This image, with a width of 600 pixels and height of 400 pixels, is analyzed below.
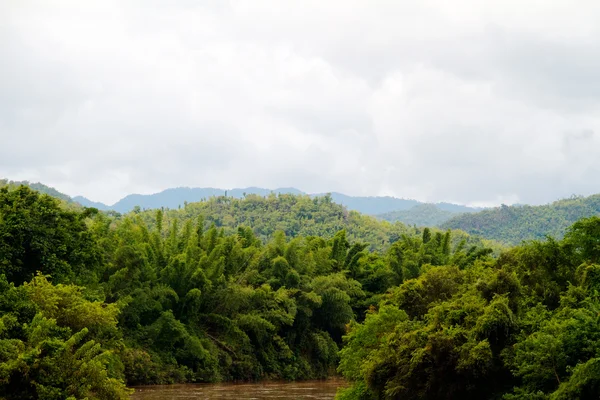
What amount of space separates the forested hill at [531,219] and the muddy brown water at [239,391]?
8778 cm

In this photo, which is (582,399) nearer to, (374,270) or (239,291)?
(239,291)

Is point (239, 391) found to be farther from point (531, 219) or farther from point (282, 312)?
point (531, 219)

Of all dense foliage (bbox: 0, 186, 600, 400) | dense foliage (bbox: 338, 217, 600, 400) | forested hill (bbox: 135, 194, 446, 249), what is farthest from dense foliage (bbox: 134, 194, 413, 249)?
dense foliage (bbox: 338, 217, 600, 400)

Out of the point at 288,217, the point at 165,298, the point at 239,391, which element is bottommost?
the point at 239,391

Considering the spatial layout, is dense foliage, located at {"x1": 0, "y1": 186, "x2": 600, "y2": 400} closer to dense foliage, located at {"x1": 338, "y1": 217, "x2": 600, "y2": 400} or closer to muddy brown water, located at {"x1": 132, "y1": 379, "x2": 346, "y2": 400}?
dense foliage, located at {"x1": 338, "y1": 217, "x2": 600, "y2": 400}

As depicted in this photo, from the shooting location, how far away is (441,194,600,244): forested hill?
132m

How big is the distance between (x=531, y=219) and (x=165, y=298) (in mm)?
107953

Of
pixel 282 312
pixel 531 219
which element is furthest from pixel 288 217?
pixel 531 219

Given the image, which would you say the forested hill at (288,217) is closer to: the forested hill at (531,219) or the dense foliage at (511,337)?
the forested hill at (531,219)

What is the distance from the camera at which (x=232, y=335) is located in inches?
1752

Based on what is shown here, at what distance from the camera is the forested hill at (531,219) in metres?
132

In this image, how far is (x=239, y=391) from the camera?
37.9 m

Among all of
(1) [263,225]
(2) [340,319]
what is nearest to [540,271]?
(2) [340,319]

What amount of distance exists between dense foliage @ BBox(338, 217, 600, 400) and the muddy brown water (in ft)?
29.6
